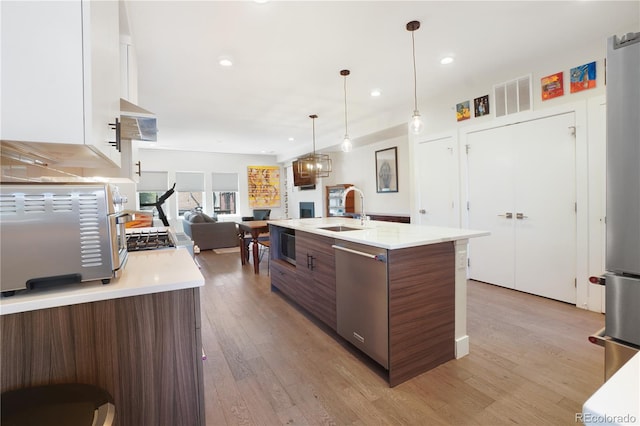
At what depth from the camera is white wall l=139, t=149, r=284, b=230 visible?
7953 mm

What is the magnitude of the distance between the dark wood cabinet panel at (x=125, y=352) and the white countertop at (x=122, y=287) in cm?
5

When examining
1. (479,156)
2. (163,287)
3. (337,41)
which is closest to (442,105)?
(479,156)

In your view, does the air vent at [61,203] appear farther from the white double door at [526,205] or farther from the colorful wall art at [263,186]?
the colorful wall art at [263,186]

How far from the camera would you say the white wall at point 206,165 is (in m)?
7.95

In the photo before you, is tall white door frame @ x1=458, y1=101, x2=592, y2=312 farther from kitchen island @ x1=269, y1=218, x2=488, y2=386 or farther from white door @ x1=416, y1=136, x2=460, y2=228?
kitchen island @ x1=269, y1=218, x2=488, y2=386

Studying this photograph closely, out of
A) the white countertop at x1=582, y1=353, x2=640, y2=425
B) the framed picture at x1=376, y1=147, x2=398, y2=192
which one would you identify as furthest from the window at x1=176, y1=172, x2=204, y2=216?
the white countertop at x1=582, y1=353, x2=640, y2=425

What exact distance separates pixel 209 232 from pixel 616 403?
22.5 feet

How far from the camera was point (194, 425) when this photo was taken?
44.6 inches

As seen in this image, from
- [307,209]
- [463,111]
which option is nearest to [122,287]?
[463,111]

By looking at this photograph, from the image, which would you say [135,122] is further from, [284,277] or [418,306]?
[284,277]

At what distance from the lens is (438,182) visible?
4.23 metres

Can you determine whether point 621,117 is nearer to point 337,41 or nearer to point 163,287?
point 163,287

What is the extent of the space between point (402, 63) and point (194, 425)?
351 centimetres

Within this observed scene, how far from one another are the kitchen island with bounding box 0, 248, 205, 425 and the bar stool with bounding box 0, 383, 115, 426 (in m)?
0.10
